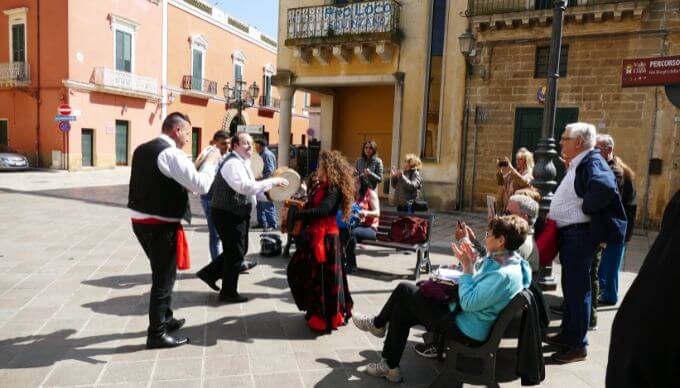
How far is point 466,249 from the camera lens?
10.5 ft

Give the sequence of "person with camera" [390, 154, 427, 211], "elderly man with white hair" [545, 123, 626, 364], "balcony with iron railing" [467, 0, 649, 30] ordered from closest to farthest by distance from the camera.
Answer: "elderly man with white hair" [545, 123, 626, 364]
"person with camera" [390, 154, 427, 211]
"balcony with iron railing" [467, 0, 649, 30]

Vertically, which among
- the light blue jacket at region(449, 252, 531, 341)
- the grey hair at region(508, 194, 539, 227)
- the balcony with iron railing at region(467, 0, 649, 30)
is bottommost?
the light blue jacket at region(449, 252, 531, 341)

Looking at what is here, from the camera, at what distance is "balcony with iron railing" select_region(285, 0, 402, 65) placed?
13781 millimetres

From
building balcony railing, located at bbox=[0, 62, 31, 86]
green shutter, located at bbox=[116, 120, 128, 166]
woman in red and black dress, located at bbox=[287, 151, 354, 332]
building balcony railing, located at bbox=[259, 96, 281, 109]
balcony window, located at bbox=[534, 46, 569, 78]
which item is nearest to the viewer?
woman in red and black dress, located at bbox=[287, 151, 354, 332]

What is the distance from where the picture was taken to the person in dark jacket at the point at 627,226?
5031 millimetres

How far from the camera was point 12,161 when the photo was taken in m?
20.8

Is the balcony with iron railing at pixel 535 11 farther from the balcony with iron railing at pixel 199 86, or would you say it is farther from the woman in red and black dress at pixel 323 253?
the balcony with iron railing at pixel 199 86

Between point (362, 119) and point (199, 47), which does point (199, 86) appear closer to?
point (199, 47)

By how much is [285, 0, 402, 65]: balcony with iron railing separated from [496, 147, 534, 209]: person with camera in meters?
8.28

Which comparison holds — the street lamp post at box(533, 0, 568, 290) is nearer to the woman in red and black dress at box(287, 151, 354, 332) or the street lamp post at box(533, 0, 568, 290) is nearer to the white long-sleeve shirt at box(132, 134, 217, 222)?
the woman in red and black dress at box(287, 151, 354, 332)

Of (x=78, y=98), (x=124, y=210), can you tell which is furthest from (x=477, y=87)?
(x=78, y=98)

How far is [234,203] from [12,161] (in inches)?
820

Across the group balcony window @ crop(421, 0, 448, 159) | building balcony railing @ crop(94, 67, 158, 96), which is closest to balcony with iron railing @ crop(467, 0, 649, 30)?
balcony window @ crop(421, 0, 448, 159)

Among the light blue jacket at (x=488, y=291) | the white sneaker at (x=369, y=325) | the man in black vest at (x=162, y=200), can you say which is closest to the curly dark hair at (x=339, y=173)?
the man in black vest at (x=162, y=200)
